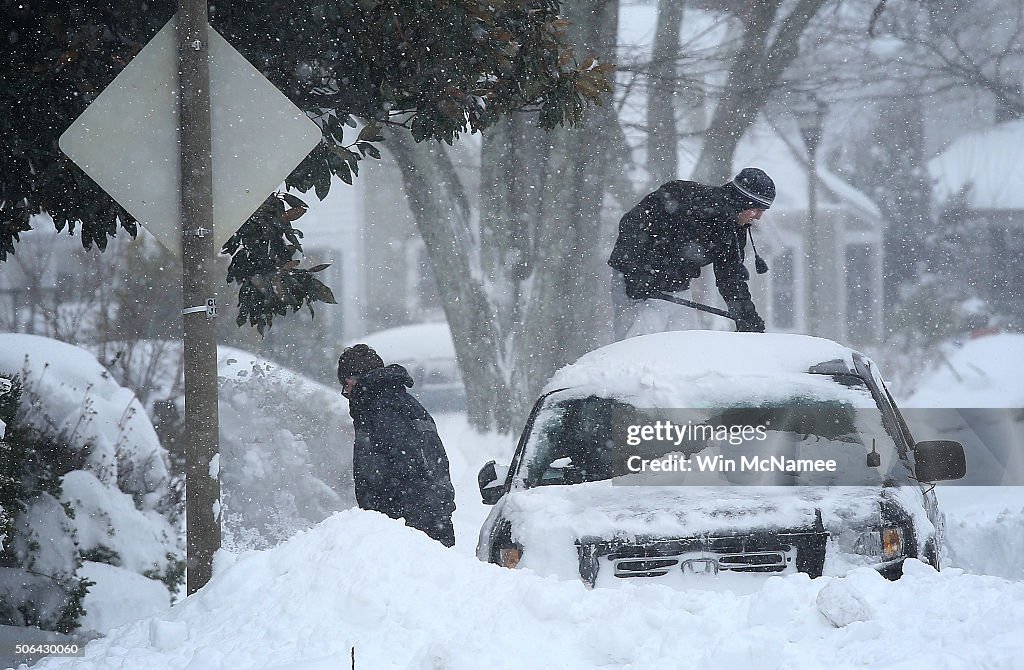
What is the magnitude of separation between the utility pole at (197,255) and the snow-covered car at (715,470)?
1.20 metres

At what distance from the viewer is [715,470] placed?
4.48 m

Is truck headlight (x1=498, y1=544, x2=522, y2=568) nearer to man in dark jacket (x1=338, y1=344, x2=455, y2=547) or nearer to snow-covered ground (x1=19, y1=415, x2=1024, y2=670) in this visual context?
snow-covered ground (x1=19, y1=415, x2=1024, y2=670)

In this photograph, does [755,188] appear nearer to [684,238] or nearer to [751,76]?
[684,238]

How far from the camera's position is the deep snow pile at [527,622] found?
2.93m

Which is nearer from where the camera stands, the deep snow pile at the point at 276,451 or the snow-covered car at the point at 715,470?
the snow-covered car at the point at 715,470

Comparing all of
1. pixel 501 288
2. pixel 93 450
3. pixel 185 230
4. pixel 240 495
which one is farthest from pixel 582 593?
pixel 501 288

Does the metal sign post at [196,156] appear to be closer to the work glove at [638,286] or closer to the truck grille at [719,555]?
the truck grille at [719,555]

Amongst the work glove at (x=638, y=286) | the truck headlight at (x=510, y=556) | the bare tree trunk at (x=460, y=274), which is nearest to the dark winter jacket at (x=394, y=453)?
the truck headlight at (x=510, y=556)

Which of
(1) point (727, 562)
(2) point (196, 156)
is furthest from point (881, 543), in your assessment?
(2) point (196, 156)

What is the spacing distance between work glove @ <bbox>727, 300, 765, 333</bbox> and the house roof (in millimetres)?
10441

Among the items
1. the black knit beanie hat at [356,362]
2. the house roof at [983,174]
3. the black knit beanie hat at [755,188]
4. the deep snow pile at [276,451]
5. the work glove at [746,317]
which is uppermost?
the house roof at [983,174]

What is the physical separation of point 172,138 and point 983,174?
15.1 m

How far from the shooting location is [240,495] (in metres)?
9.14

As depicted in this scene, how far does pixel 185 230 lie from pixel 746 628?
241 cm
